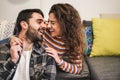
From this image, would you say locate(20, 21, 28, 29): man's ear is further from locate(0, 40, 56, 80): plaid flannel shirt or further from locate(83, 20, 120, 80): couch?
locate(83, 20, 120, 80): couch

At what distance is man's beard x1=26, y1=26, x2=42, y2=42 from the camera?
1699 mm

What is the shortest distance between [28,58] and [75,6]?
1.30m

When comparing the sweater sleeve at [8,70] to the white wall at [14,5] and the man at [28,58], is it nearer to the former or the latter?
the man at [28,58]

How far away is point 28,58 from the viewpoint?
1616mm

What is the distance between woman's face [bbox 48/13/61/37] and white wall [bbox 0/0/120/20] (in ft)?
2.78

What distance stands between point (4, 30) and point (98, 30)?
3.36 feet

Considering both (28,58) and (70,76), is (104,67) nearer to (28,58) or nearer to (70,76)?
(70,76)

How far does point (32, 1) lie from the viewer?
2693mm

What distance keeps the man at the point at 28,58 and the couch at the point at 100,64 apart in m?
0.43

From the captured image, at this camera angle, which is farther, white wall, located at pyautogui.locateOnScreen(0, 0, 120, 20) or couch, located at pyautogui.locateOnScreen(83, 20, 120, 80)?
white wall, located at pyautogui.locateOnScreen(0, 0, 120, 20)

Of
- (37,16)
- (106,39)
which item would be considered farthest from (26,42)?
(106,39)

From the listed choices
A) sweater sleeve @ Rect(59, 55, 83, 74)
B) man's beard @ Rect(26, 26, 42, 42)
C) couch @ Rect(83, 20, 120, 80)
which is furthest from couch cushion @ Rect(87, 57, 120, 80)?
man's beard @ Rect(26, 26, 42, 42)

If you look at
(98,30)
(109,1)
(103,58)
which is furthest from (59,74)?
(109,1)

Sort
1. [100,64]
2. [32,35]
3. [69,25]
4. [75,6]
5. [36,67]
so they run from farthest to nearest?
[75,6], [100,64], [69,25], [32,35], [36,67]
